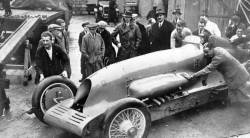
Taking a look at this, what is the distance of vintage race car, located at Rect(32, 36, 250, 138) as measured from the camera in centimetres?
582

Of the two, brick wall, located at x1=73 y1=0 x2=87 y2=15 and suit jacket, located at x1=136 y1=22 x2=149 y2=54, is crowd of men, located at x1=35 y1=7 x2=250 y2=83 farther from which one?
brick wall, located at x1=73 y1=0 x2=87 y2=15

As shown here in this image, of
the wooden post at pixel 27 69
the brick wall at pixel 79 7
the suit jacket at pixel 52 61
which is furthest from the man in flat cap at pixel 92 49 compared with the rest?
the brick wall at pixel 79 7

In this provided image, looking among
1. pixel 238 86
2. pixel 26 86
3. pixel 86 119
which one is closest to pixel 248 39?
pixel 238 86

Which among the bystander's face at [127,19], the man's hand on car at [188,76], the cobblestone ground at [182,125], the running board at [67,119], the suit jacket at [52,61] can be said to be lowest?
the cobblestone ground at [182,125]

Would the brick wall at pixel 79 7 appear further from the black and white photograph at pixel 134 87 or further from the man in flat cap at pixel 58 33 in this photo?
the man in flat cap at pixel 58 33

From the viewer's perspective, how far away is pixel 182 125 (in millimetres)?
7043

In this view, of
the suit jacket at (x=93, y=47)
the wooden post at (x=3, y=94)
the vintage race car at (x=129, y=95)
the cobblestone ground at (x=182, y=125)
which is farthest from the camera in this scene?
the suit jacket at (x=93, y=47)

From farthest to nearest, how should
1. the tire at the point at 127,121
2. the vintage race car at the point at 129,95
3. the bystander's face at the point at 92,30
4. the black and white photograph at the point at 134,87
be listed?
the bystander's face at the point at 92,30, the black and white photograph at the point at 134,87, the vintage race car at the point at 129,95, the tire at the point at 127,121

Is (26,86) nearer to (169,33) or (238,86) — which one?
(169,33)

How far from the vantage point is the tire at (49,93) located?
6781mm

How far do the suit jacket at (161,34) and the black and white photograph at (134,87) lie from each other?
0.09 ft

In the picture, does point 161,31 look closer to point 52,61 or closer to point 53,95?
point 52,61

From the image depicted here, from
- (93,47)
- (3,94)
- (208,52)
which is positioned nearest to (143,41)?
(93,47)

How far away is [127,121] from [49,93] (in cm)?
188
